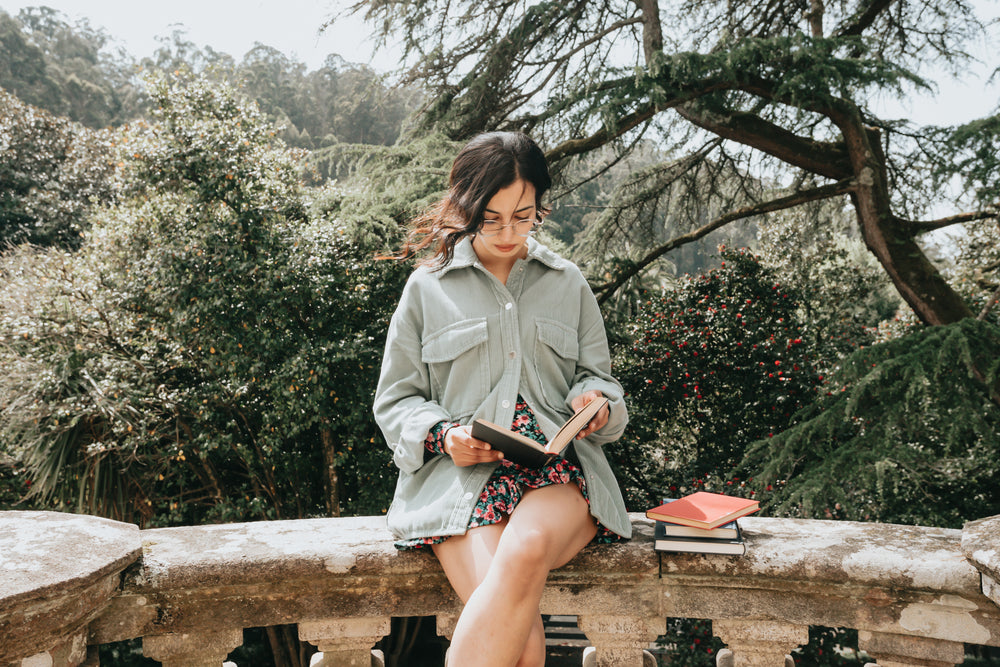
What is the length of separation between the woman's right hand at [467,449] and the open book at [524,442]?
0.14 feet

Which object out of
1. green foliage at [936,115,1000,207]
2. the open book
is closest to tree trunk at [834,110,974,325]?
green foliage at [936,115,1000,207]

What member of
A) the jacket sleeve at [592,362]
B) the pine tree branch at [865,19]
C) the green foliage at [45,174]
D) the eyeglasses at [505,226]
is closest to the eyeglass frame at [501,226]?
the eyeglasses at [505,226]

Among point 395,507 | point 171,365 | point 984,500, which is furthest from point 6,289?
point 984,500

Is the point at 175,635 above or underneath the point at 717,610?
underneath

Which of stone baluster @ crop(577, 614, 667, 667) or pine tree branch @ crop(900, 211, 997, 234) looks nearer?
stone baluster @ crop(577, 614, 667, 667)

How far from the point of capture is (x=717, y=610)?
169 centimetres

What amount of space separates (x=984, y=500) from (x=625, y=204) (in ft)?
12.8

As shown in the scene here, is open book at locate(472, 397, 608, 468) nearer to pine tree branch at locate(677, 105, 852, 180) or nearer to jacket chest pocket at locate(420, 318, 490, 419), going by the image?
jacket chest pocket at locate(420, 318, 490, 419)

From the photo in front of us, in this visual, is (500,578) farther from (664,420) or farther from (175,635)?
(664,420)

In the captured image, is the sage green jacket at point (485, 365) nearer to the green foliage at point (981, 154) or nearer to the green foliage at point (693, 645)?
the green foliage at point (981, 154)

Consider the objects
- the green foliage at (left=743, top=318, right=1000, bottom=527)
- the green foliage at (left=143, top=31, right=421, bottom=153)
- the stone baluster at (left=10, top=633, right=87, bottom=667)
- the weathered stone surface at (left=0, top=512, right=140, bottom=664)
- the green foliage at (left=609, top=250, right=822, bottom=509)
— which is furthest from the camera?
the green foliage at (left=143, top=31, right=421, bottom=153)

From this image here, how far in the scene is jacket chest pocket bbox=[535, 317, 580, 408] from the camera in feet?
6.00

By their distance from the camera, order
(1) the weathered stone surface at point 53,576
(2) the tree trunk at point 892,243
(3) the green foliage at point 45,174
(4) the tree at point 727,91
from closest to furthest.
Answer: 1. (1) the weathered stone surface at point 53,576
2. (4) the tree at point 727,91
3. (2) the tree trunk at point 892,243
4. (3) the green foliage at point 45,174

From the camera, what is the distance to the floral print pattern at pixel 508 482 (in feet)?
5.25
